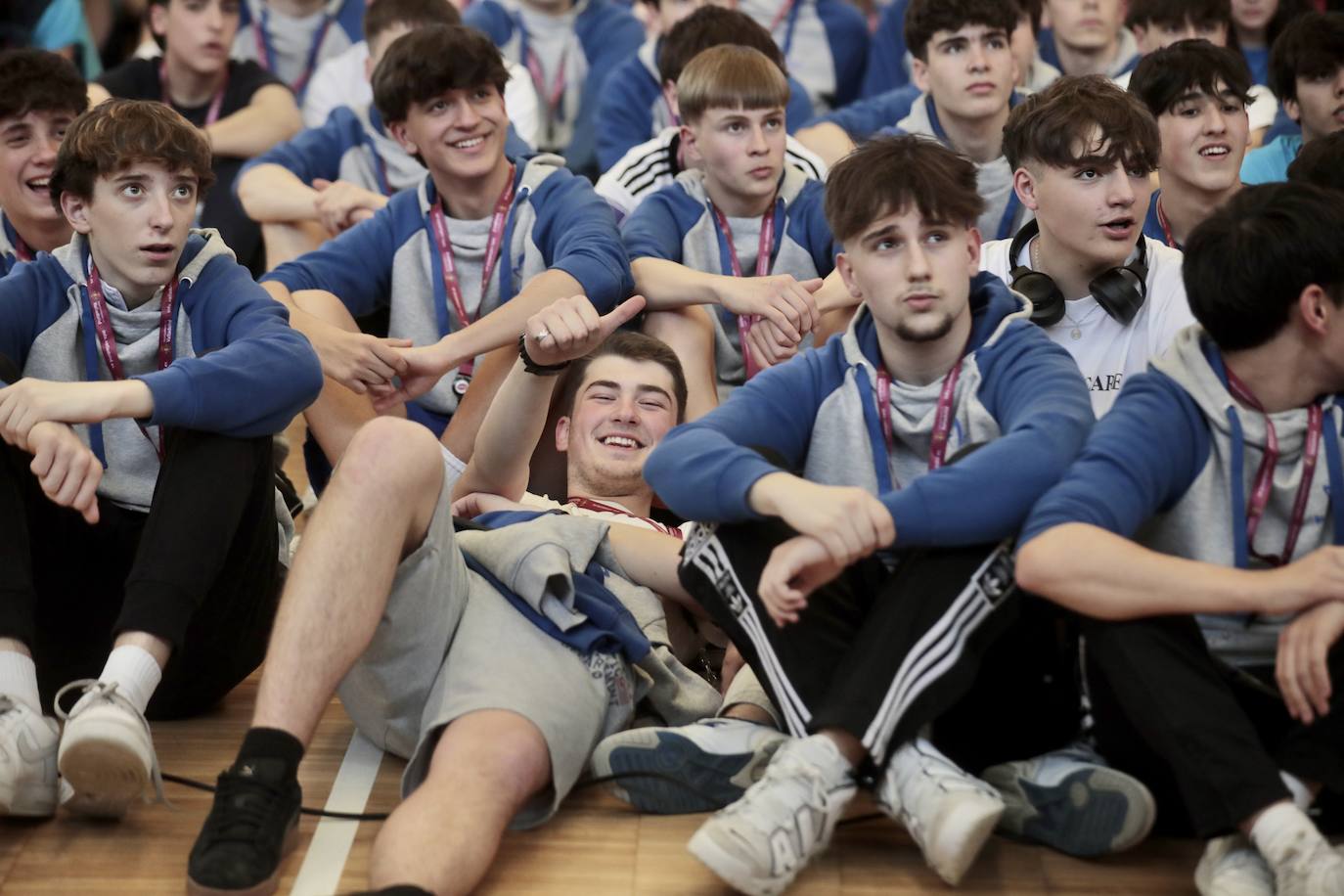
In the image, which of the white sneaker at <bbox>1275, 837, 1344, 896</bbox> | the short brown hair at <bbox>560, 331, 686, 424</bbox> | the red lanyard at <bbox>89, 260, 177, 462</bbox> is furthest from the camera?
the short brown hair at <bbox>560, 331, 686, 424</bbox>

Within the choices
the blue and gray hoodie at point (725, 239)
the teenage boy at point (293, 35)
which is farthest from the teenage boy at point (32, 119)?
the teenage boy at point (293, 35)

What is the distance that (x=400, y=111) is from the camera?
161 inches

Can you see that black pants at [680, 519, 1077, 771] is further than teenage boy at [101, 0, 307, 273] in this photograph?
No

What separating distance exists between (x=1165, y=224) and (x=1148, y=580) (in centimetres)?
175

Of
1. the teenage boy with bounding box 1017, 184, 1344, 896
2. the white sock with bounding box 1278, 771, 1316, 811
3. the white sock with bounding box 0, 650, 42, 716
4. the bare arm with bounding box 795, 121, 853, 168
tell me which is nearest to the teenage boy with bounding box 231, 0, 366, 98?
the bare arm with bounding box 795, 121, 853, 168

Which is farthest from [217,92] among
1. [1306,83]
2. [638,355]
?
[1306,83]

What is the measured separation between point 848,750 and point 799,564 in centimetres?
26

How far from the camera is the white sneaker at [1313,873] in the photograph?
6.91ft

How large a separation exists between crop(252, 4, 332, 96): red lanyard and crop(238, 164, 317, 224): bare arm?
139cm

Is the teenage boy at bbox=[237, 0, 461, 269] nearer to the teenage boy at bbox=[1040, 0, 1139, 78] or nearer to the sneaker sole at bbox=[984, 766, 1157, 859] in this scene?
the teenage boy at bbox=[1040, 0, 1139, 78]

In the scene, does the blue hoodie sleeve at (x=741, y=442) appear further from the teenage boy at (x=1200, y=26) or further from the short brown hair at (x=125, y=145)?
the teenage boy at (x=1200, y=26)

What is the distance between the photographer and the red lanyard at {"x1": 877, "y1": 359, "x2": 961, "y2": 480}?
267cm

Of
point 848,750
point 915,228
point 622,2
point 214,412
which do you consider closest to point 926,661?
point 848,750

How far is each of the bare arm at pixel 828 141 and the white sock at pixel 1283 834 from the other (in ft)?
9.52
